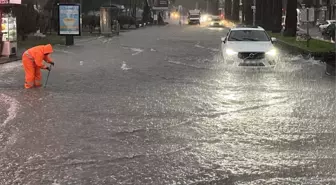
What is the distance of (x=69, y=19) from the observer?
34250 mm

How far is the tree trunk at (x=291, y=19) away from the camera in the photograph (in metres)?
37.9

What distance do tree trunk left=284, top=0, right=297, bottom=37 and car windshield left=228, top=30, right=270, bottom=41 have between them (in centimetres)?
1803

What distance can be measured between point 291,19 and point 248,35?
18.8 m

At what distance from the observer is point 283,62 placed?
2241 cm

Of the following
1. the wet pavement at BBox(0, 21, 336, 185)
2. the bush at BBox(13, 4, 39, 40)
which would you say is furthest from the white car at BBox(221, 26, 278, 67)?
the bush at BBox(13, 4, 39, 40)

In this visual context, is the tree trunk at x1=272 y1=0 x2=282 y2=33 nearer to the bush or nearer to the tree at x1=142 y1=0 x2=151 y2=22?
the bush

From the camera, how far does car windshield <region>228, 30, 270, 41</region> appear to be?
20.3 m

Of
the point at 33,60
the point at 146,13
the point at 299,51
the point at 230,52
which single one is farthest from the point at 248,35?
the point at 146,13

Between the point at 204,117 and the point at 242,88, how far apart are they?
4.24 m

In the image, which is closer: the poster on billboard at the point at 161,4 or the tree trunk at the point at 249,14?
the tree trunk at the point at 249,14

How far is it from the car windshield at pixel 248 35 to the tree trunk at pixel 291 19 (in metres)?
18.0

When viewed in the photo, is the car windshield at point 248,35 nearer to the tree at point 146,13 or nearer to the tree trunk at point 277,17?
the tree trunk at point 277,17

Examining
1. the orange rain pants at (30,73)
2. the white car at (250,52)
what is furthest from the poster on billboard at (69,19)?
the orange rain pants at (30,73)

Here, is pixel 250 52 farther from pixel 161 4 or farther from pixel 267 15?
pixel 161 4
